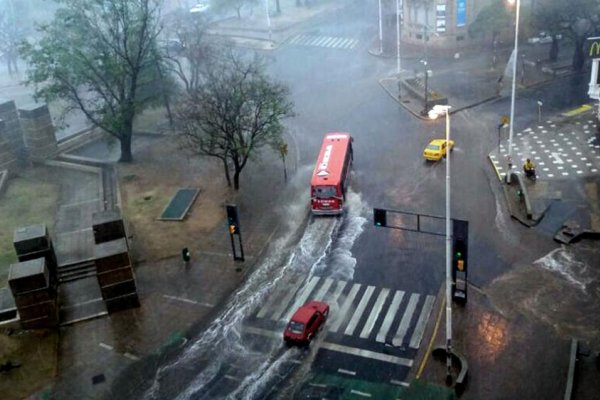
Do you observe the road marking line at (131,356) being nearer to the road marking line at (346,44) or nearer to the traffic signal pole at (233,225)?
the traffic signal pole at (233,225)

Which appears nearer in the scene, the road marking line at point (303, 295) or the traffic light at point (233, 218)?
the road marking line at point (303, 295)

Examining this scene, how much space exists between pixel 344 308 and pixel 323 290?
91.3 inches

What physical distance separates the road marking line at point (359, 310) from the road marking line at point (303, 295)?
3213 mm

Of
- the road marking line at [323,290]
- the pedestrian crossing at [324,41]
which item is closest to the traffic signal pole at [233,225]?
the road marking line at [323,290]

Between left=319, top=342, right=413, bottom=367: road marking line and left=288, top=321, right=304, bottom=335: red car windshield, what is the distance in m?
1.36

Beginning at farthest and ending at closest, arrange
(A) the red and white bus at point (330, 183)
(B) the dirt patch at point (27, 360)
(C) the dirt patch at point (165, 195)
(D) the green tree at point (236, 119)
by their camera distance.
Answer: (D) the green tree at point (236, 119) → (A) the red and white bus at point (330, 183) → (C) the dirt patch at point (165, 195) → (B) the dirt patch at point (27, 360)

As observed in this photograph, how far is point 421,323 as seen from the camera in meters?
34.9

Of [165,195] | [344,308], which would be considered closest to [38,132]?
[165,195]

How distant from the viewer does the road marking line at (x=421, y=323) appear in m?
33.5

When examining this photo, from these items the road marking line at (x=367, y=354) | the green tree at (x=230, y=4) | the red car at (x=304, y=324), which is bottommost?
the road marking line at (x=367, y=354)

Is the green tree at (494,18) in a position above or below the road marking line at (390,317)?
above

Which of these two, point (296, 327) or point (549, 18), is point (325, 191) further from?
point (549, 18)

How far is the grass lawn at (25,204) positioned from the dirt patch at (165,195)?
19.2 ft

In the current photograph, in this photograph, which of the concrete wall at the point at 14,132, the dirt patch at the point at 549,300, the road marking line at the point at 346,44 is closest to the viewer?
the dirt patch at the point at 549,300
